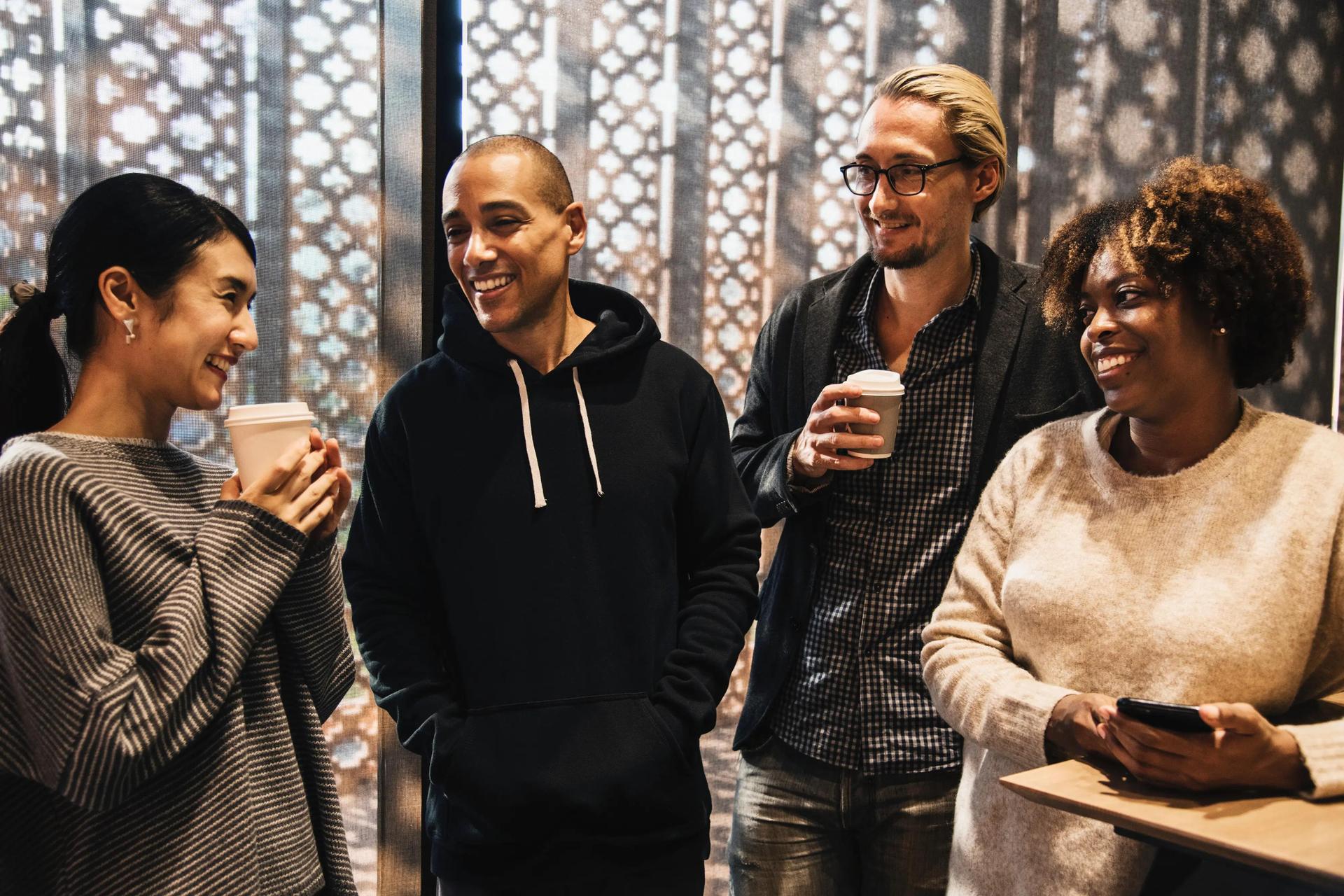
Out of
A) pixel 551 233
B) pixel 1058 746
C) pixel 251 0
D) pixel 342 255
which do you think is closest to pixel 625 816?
pixel 1058 746

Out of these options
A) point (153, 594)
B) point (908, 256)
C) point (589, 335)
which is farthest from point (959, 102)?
point (153, 594)

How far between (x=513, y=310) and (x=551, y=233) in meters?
0.15

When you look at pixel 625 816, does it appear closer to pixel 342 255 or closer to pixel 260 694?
pixel 260 694

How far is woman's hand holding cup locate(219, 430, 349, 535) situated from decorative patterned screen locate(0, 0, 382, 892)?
76cm

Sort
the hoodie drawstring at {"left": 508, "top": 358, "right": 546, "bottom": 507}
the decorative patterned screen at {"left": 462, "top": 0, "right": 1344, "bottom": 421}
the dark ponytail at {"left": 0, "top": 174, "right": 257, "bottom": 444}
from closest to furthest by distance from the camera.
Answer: the dark ponytail at {"left": 0, "top": 174, "right": 257, "bottom": 444} → the hoodie drawstring at {"left": 508, "top": 358, "right": 546, "bottom": 507} → the decorative patterned screen at {"left": 462, "top": 0, "right": 1344, "bottom": 421}

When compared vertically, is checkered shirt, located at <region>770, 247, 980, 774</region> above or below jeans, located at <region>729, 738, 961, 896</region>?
above

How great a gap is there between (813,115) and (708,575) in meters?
1.38

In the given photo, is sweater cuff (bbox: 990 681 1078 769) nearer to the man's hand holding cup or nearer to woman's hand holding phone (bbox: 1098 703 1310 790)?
woman's hand holding phone (bbox: 1098 703 1310 790)

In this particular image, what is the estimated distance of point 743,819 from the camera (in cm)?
205

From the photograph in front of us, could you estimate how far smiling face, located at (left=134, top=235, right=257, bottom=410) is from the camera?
150cm

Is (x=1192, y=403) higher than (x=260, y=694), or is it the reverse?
(x=1192, y=403)

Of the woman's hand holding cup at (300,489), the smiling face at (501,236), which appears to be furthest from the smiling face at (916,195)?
the woman's hand holding cup at (300,489)

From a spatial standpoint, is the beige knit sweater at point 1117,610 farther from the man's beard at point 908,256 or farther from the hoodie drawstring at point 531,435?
the hoodie drawstring at point 531,435

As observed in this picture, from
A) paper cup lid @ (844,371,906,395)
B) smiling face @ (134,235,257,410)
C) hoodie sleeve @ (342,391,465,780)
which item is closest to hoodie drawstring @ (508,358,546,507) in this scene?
hoodie sleeve @ (342,391,465,780)
